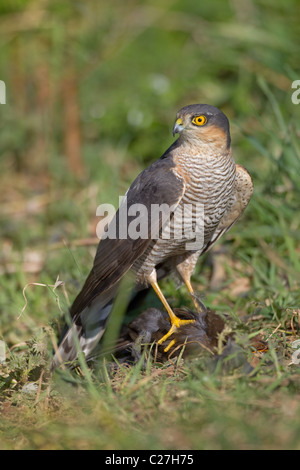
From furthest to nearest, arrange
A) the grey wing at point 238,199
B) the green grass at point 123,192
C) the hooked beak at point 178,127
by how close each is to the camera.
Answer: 1. the grey wing at point 238,199
2. the hooked beak at point 178,127
3. the green grass at point 123,192

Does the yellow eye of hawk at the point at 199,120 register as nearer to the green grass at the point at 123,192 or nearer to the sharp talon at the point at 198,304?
the green grass at the point at 123,192

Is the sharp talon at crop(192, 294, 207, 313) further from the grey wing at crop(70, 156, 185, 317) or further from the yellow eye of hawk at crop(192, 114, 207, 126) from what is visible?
the yellow eye of hawk at crop(192, 114, 207, 126)

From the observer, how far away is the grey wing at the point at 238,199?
3.79 metres

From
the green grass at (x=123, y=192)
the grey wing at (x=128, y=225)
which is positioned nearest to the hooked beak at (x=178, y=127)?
the grey wing at (x=128, y=225)

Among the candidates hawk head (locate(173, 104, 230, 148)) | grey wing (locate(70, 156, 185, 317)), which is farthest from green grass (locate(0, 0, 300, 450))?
hawk head (locate(173, 104, 230, 148))

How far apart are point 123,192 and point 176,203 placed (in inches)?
79.1

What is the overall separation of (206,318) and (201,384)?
728mm

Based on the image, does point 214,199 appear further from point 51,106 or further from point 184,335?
point 51,106

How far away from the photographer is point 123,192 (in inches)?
214

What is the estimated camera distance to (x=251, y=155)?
630cm

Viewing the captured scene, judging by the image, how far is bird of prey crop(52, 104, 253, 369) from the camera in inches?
137

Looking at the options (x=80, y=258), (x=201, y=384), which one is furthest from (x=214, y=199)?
(x=80, y=258)

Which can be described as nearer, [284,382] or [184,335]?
[284,382]

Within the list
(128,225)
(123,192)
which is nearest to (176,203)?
(128,225)
